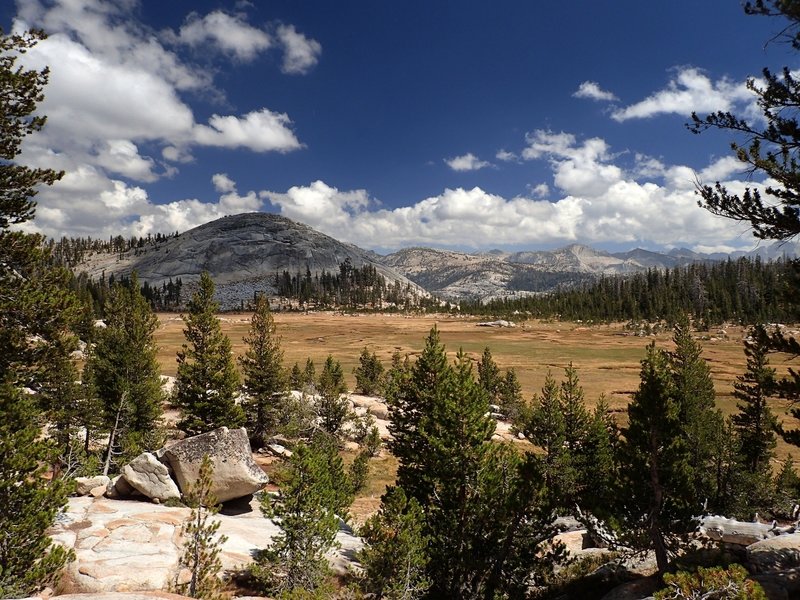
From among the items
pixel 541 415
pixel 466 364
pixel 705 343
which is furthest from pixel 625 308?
pixel 466 364

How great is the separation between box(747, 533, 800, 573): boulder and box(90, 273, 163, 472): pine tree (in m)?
37.5

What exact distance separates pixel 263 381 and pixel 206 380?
235 inches

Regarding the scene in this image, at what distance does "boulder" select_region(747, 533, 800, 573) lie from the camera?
15562 millimetres

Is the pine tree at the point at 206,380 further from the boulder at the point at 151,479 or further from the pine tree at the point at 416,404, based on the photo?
the pine tree at the point at 416,404

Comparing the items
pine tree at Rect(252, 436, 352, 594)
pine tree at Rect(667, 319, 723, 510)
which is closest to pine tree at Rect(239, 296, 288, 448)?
pine tree at Rect(252, 436, 352, 594)

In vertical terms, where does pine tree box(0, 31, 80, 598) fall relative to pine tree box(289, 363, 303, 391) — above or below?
above

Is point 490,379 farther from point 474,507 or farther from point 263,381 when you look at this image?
point 474,507

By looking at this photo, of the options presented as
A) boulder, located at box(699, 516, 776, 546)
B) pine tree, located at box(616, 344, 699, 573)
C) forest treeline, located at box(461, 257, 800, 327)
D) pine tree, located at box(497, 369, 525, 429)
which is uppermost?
forest treeline, located at box(461, 257, 800, 327)

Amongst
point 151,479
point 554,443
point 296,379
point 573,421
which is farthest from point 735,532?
point 296,379

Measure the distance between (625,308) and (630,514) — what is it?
17581cm

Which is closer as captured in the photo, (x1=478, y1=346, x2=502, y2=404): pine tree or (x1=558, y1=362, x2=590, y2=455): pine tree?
(x1=558, y1=362, x2=590, y2=455): pine tree

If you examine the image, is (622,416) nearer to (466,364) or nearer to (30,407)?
(466,364)

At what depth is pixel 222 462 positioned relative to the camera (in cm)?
2256

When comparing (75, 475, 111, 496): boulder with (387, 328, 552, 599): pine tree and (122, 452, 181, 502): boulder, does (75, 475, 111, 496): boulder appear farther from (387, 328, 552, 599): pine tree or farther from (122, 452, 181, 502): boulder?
(387, 328, 552, 599): pine tree
